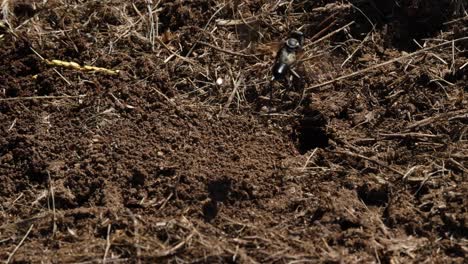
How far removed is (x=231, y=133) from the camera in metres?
3.20

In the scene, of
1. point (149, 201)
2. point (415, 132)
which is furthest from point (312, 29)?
point (149, 201)

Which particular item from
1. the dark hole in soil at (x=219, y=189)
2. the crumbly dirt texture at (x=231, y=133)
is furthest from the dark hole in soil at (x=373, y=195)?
the dark hole in soil at (x=219, y=189)

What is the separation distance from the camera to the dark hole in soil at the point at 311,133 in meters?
3.23

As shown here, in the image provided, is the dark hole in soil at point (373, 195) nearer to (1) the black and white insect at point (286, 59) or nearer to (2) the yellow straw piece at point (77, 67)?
(1) the black and white insect at point (286, 59)

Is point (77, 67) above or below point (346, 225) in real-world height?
above

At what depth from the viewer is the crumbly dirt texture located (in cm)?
284

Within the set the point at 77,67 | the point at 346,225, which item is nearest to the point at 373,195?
the point at 346,225

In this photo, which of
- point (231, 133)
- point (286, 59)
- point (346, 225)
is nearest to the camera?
point (346, 225)

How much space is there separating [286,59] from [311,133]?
396mm

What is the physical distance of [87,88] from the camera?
11.1ft

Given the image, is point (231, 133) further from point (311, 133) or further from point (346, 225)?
point (346, 225)

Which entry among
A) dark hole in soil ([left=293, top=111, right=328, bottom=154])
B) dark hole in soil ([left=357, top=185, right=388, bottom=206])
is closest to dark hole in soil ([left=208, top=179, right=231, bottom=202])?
dark hole in soil ([left=293, top=111, right=328, bottom=154])

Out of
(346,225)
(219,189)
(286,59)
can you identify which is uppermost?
(286,59)

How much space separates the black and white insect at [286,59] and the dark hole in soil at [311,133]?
25cm
